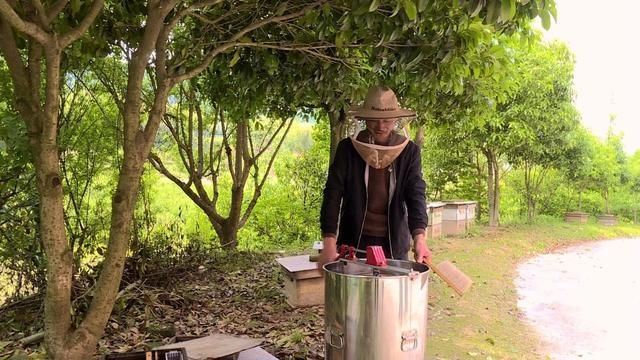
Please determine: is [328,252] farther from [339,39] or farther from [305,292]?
[305,292]

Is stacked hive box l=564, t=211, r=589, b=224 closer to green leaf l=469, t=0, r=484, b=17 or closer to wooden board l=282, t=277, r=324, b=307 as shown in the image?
wooden board l=282, t=277, r=324, b=307

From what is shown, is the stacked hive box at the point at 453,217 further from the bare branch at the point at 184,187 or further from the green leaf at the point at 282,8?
the green leaf at the point at 282,8

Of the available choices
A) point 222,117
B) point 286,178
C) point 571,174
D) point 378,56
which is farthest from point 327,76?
point 571,174

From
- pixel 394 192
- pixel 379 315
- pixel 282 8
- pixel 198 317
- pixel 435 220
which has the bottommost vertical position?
pixel 198 317

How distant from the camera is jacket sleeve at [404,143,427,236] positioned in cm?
300

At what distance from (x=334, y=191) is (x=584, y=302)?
5703mm

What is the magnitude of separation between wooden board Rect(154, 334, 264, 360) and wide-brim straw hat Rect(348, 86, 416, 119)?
1.63 meters

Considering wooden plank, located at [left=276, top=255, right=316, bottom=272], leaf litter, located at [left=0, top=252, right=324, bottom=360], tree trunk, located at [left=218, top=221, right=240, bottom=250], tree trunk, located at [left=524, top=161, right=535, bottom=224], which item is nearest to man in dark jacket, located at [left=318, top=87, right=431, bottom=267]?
leaf litter, located at [left=0, top=252, right=324, bottom=360]

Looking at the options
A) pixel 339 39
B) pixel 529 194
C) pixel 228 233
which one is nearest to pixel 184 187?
pixel 228 233

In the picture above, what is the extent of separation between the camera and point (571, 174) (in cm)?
1520

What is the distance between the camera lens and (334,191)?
304 cm

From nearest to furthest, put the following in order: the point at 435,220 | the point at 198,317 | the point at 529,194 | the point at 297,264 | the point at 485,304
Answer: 1. the point at 198,317
2. the point at 297,264
3. the point at 485,304
4. the point at 435,220
5. the point at 529,194

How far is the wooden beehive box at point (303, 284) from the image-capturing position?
202 inches

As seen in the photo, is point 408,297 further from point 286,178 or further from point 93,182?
point 286,178
